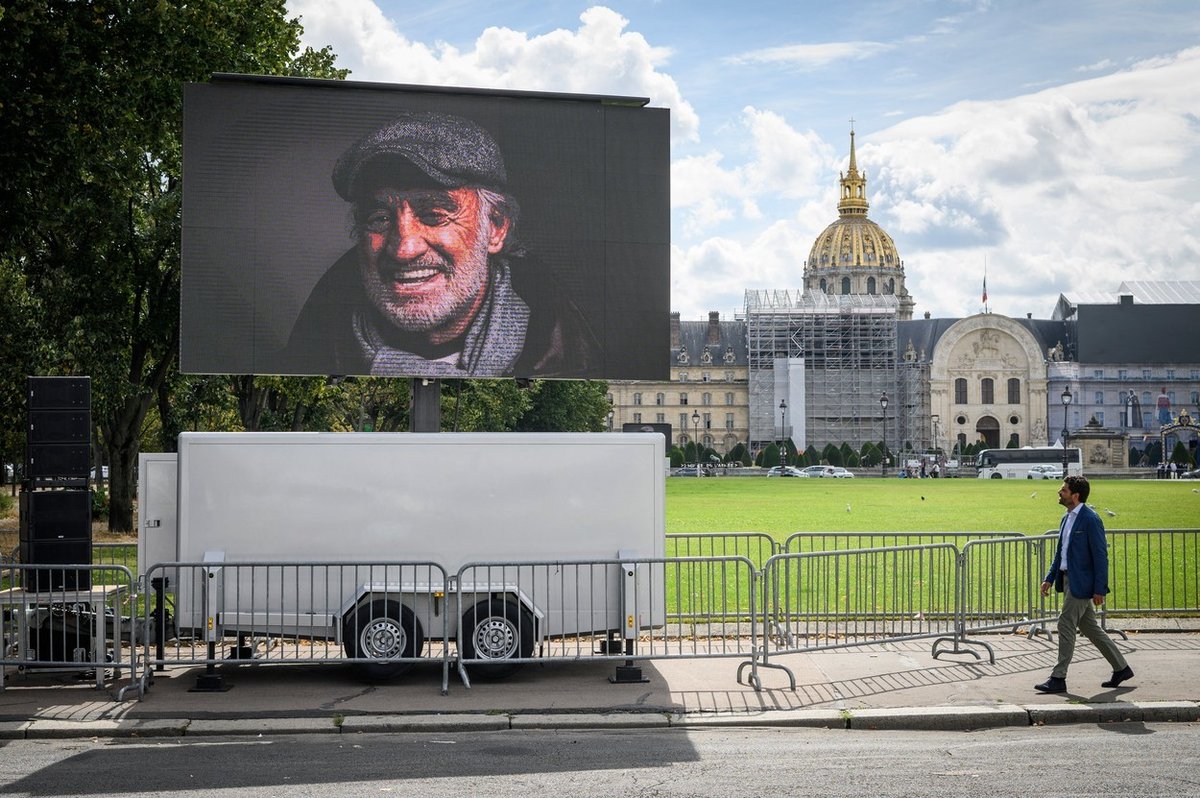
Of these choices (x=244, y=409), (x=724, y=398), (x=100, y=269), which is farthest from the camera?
(x=724, y=398)

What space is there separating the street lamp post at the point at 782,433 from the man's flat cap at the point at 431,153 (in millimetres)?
107546

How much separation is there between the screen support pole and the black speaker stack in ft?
11.9

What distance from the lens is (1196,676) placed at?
11414 millimetres

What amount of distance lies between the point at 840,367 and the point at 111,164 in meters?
120

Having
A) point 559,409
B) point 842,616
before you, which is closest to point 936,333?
point 559,409

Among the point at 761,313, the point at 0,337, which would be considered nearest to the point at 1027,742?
the point at 0,337

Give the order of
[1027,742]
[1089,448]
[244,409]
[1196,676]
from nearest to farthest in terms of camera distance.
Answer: [1027,742]
[1196,676]
[244,409]
[1089,448]

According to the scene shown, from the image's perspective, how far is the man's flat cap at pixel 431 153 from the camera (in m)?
13.7

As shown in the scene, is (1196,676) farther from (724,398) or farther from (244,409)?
(724,398)

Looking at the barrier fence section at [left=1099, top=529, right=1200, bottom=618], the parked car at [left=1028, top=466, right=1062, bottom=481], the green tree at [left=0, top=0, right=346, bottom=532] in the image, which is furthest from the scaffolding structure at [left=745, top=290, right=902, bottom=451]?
the barrier fence section at [left=1099, top=529, right=1200, bottom=618]

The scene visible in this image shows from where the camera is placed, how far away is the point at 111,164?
23219mm

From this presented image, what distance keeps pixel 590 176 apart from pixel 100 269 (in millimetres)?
19432

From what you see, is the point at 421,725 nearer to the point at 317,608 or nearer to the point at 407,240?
the point at 317,608

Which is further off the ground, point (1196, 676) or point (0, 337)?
point (0, 337)
